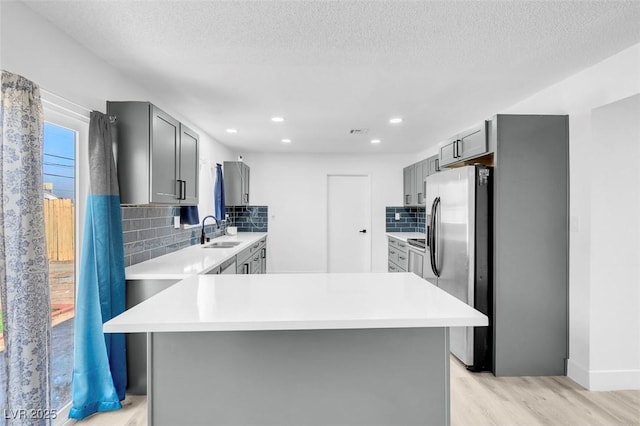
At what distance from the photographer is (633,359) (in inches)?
98.8

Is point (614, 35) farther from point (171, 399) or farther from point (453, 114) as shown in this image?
point (171, 399)

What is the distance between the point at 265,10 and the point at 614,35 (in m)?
2.10

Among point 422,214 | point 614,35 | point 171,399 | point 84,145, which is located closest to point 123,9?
point 84,145

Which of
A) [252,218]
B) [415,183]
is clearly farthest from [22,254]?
[415,183]

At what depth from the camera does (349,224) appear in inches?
250

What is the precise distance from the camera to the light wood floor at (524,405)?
6.94 feet

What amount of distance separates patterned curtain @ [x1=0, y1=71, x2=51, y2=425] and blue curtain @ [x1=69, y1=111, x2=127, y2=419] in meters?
0.47

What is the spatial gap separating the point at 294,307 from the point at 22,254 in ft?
4.18

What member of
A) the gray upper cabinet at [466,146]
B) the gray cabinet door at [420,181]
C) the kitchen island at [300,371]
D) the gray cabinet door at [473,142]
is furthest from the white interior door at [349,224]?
the kitchen island at [300,371]

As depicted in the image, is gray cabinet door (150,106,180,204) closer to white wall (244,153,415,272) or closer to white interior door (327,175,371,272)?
white wall (244,153,415,272)

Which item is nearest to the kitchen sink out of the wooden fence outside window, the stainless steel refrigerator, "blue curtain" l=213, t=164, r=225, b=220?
"blue curtain" l=213, t=164, r=225, b=220

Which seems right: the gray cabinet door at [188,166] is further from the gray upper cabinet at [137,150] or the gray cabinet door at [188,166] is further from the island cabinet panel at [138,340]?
the island cabinet panel at [138,340]

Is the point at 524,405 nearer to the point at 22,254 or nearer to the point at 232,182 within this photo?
the point at 22,254

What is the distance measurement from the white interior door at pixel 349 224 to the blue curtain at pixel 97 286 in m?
4.40
